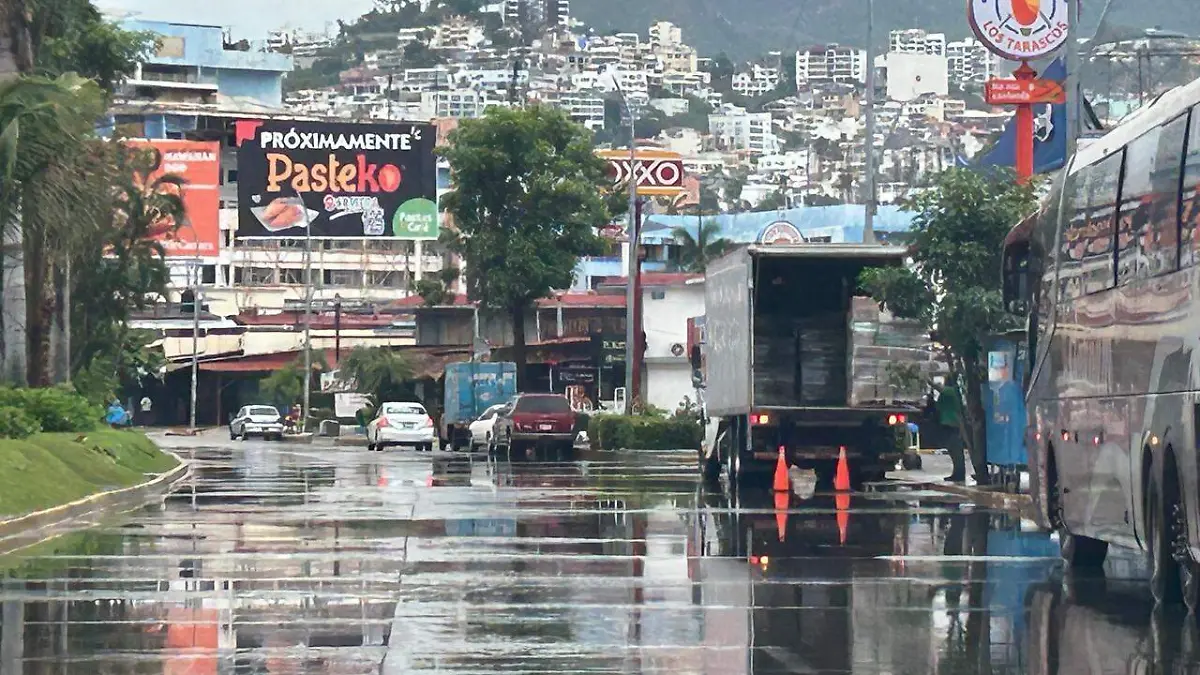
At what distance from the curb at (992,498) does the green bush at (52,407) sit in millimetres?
14513

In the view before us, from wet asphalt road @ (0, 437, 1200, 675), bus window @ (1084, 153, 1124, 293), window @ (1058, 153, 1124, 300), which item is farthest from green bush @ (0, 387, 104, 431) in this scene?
bus window @ (1084, 153, 1124, 293)

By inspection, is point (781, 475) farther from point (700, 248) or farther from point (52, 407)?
point (700, 248)

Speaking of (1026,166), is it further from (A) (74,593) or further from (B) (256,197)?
(B) (256,197)

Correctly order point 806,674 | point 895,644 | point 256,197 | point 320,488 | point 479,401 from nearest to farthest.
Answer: point 806,674, point 895,644, point 320,488, point 479,401, point 256,197

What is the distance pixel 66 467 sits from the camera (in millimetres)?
31188

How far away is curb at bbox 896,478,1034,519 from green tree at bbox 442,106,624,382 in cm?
3324

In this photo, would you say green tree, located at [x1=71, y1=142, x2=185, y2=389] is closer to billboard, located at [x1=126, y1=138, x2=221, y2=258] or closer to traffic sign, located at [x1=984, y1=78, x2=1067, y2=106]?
billboard, located at [x1=126, y1=138, x2=221, y2=258]

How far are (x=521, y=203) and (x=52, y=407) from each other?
3382 cm

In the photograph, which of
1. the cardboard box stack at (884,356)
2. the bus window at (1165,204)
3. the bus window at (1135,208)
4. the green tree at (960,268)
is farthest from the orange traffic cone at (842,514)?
the bus window at (1165,204)

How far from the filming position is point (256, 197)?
83.9 meters

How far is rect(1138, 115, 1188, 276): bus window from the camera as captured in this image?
15148 mm

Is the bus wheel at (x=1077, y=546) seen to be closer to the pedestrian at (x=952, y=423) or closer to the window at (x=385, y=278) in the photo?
the pedestrian at (x=952, y=423)

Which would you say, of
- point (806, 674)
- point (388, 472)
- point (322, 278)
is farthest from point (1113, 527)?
point (322, 278)

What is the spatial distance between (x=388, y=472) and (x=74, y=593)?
25.4 m
